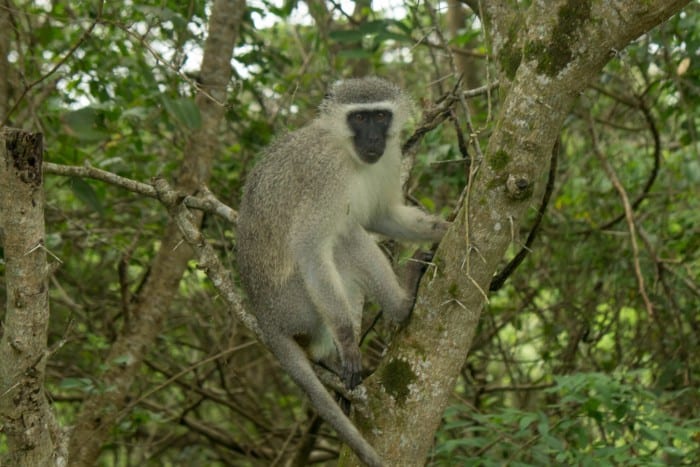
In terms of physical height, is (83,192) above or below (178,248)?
above

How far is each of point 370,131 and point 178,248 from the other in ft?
5.65

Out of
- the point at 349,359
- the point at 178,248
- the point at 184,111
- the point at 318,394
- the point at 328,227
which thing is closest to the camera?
the point at 318,394

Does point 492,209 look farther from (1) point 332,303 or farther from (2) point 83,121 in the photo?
(2) point 83,121

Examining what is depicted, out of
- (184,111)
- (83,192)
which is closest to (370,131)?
(184,111)

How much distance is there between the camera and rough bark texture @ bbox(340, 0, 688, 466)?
3023 mm

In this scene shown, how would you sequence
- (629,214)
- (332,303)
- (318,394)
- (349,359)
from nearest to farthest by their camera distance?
(318,394) → (349,359) → (332,303) → (629,214)

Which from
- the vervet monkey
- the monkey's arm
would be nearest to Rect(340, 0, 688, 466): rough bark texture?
the vervet monkey

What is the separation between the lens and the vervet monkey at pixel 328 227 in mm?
4266

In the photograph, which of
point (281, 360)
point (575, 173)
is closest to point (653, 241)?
point (575, 173)

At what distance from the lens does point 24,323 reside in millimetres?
3256

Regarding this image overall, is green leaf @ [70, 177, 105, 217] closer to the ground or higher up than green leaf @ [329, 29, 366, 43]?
closer to the ground

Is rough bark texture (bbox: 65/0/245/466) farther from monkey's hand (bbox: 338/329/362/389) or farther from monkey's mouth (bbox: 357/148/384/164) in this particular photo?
monkey's hand (bbox: 338/329/362/389)

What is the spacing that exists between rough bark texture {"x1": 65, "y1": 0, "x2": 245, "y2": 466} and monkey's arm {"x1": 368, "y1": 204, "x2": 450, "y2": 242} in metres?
1.40

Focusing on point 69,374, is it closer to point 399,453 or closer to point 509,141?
point 399,453
